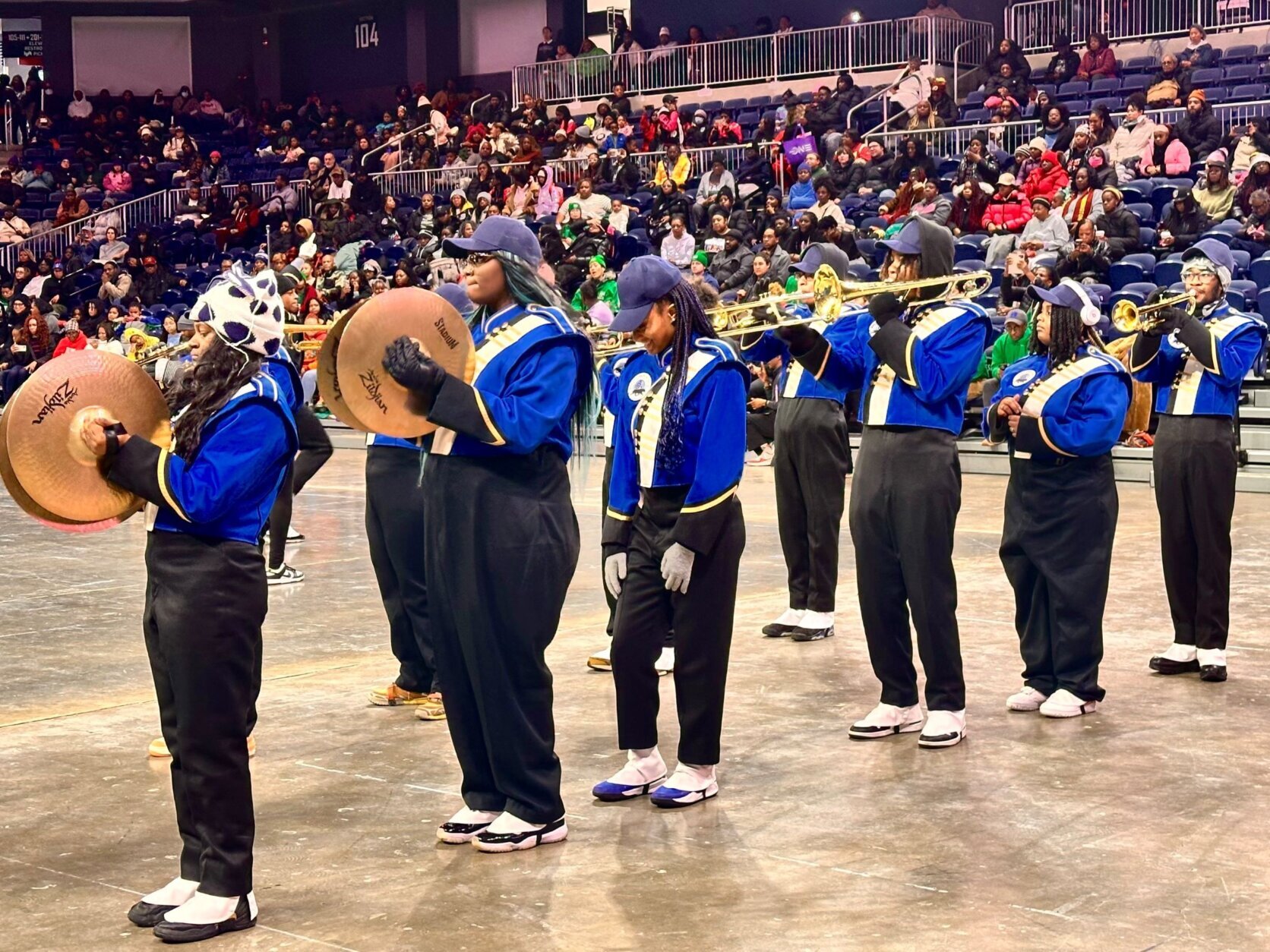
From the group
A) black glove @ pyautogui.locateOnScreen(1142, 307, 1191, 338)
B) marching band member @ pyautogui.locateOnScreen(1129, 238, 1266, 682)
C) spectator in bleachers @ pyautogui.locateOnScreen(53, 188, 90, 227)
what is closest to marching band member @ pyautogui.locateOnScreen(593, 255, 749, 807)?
black glove @ pyautogui.locateOnScreen(1142, 307, 1191, 338)

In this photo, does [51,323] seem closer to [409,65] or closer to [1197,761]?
[409,65]

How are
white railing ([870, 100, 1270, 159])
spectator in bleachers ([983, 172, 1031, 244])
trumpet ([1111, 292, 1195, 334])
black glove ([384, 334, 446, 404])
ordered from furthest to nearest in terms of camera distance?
white railing ([870, 100, 1270, 159]), spectator in bleachers ([983, 172, 1031, 244]), trumpet ([1111, 292, 1195, 334]), black glove ([384, 334, 446, 404])

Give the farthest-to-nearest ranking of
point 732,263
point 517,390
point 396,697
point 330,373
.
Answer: point 732,263 → point 396,697 → point 330,373 → point 517,390

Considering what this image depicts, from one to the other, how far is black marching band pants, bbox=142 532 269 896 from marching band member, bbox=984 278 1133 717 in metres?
3.71

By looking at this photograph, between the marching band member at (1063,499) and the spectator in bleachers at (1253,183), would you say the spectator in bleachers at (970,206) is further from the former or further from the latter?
the marching band member at (1063,499)

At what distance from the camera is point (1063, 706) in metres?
6.96

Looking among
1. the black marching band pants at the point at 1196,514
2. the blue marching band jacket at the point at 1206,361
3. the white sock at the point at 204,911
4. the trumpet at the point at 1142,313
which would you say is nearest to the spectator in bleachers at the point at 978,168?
the trumpet at the point at 1142,313

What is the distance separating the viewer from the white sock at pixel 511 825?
515cm

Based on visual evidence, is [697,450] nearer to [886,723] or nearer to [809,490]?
[886,723]

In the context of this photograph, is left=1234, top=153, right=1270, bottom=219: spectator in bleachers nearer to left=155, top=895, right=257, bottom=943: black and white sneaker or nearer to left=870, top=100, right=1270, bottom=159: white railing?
left=870, top=100, right=1270, bottom=159: white railing

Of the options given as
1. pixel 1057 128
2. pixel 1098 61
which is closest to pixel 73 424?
pixel 1057 128

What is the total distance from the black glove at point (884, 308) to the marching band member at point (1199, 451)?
1.94 metres

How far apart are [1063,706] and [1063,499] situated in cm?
87

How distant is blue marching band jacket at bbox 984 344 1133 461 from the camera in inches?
271
